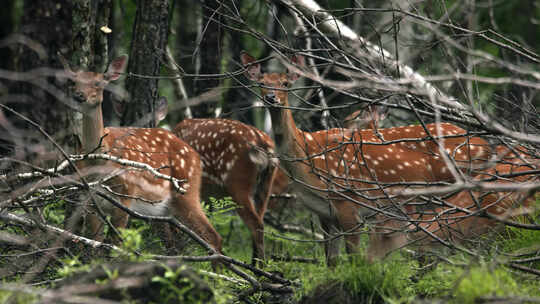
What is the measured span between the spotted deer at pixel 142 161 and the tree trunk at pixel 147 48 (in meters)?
0.74

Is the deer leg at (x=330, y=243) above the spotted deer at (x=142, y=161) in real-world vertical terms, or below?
below

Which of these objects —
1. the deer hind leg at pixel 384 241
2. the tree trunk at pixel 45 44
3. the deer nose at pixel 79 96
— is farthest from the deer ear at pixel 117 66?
the deer hind leg at pixel 384 241

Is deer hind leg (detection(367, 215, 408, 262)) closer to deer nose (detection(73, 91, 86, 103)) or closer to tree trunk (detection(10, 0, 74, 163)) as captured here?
deer nose (detection(73, 91, 86, 103))

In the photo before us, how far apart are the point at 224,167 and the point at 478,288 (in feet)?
14.6

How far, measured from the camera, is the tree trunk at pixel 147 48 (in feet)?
23.7

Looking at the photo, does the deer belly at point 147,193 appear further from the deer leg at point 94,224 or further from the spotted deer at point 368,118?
the spotted deer at point 368,118

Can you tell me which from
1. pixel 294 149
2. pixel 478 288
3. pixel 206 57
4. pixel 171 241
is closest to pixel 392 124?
pixel 206 57

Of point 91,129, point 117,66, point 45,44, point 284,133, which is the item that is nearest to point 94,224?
point 91,129

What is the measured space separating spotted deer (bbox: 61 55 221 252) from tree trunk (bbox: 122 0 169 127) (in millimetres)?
737

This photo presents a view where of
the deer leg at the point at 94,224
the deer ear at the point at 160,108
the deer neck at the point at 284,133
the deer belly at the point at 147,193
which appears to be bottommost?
the deer leg at the point at 94,224

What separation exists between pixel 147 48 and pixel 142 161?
5.34 ft

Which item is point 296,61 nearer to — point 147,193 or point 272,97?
point 272,97

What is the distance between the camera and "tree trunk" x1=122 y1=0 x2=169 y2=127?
23.7 ft

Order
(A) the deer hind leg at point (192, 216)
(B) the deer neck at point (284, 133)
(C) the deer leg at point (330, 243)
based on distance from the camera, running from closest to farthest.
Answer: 1. (C) the deer leg at point (330, 243)
2. (B) the deer neck at point (284, 133)
3. (A) the deer hind leg at point (192, 216)
